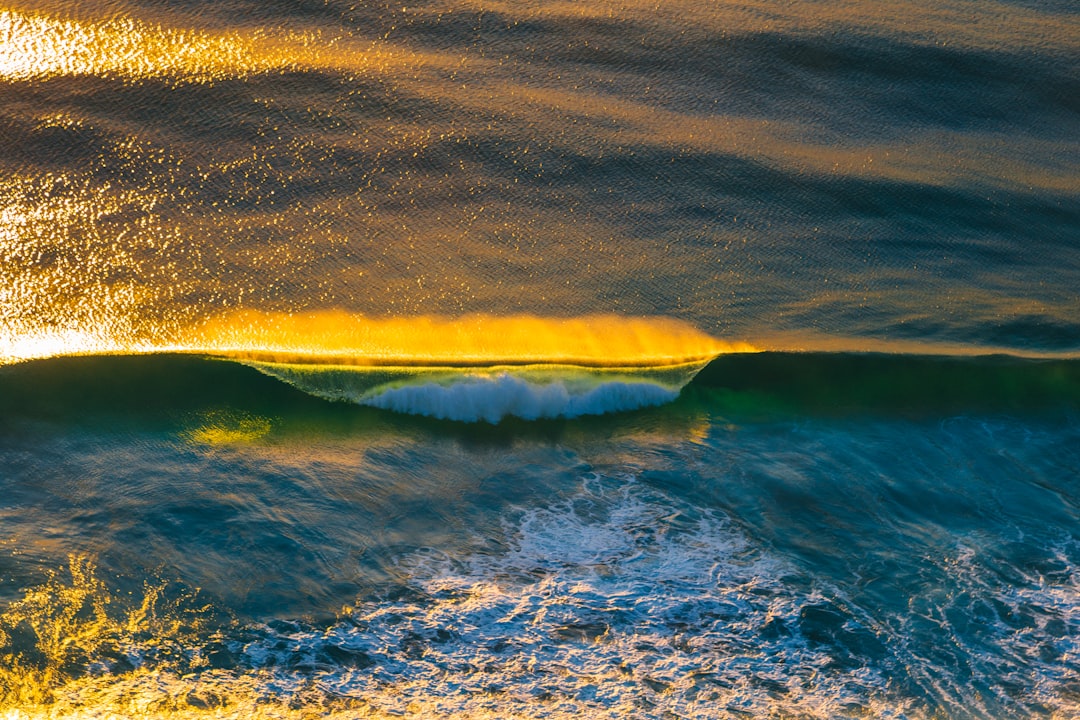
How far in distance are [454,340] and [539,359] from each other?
0.24 m

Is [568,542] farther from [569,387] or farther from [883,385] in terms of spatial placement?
[883,385]

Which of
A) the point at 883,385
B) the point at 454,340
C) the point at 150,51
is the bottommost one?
the point at 883,385

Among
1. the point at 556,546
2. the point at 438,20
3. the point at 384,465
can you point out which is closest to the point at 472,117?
the point at 438,20

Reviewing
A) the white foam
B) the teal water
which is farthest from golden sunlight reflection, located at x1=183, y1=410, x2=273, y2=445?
the white foam

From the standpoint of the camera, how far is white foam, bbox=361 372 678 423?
10.2 ft

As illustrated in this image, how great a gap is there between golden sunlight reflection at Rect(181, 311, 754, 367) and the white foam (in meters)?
0.07

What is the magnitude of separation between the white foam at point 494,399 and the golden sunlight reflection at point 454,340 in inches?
2.6

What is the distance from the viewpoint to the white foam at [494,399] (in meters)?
3.11

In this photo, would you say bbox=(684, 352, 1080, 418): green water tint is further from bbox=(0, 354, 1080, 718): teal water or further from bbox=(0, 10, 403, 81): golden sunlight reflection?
→ bbox=(0, 10, 403, 81): golden sunlight reflection

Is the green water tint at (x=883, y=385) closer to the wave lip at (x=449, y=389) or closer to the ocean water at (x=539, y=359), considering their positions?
the ocean water at (x=539, y=359)

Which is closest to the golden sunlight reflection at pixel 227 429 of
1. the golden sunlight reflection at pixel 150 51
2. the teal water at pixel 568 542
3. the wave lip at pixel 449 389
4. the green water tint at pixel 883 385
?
the teal water at pixel 568 542

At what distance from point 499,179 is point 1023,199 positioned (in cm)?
176

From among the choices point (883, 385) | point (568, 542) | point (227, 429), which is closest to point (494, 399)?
point (568, 542)

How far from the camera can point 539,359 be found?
3164 mm
